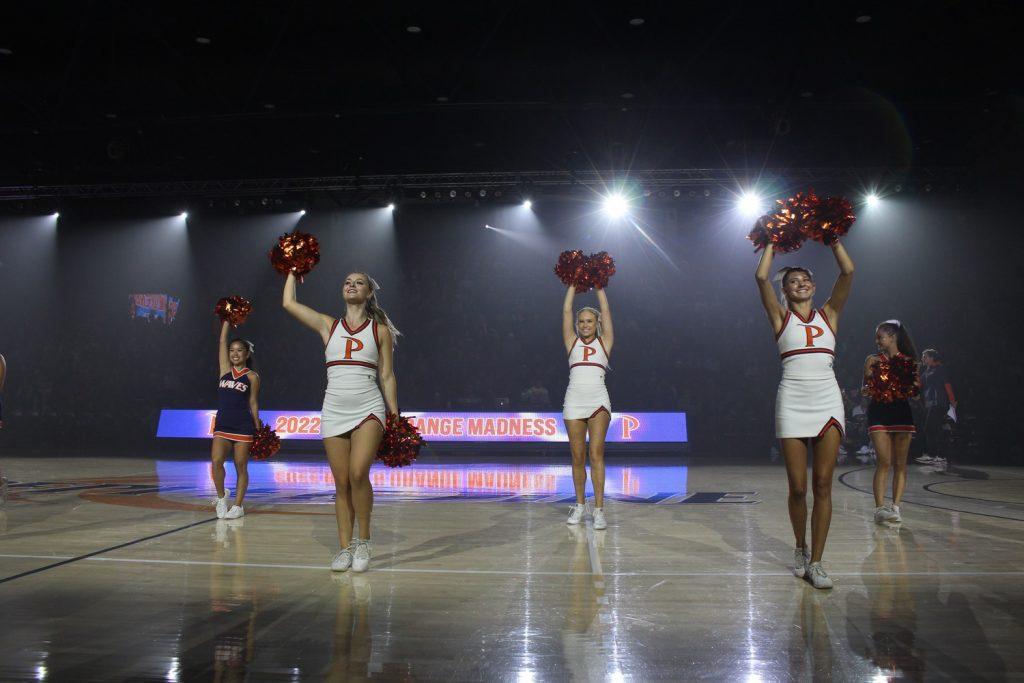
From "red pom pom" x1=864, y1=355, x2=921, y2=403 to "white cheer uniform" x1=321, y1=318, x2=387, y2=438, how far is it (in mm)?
3705

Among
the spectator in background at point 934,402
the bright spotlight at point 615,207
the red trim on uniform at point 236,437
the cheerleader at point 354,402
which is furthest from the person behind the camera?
the bright spotlight at point 615,207

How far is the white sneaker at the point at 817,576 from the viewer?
145 inches

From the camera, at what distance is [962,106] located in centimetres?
1165

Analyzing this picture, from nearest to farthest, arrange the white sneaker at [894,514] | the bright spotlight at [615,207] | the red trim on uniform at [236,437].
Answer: the white sneaker at [894,514] < the red trim on uniform at [236,437] < the bright spotlight at [615,207]

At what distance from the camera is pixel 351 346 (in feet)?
13.8

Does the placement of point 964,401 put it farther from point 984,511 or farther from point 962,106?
point 984,511

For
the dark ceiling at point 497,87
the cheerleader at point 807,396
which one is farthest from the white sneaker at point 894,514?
the dark ceiling at point 497,87

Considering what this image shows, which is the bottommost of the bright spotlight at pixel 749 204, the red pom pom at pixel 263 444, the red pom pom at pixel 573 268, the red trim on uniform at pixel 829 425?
the red pom pom at pixel 263 444

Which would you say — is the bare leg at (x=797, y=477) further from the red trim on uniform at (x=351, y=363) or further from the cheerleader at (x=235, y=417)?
the cheerleader at (x=235, y=417)

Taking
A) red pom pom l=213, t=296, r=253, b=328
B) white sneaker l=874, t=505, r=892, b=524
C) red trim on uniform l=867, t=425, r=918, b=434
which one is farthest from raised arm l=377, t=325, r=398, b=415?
red trim on uniform l=867, t=425, r=918, b=434

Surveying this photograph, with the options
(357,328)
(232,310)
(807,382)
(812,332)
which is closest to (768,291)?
(812,332)

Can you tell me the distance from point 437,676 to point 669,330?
13.8 metres

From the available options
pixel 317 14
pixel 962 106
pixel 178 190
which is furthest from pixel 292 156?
pixel 962 106

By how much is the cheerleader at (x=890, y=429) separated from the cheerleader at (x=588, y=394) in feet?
7.18
